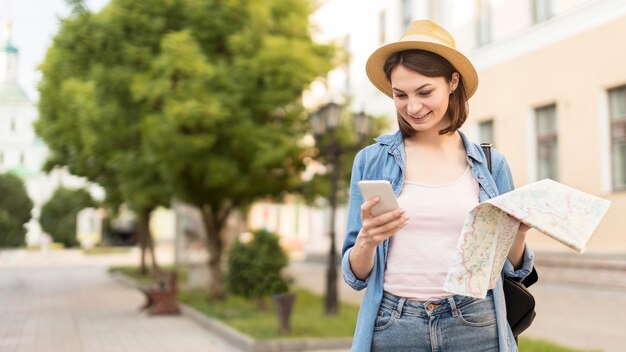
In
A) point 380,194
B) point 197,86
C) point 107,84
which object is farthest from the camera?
point 107,84

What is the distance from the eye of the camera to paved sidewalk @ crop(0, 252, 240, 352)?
31.0 ft

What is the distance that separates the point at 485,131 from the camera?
1845 centimetres

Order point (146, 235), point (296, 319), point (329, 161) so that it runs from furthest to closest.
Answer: point (146, 235), point (329, 161), point (296, 319)

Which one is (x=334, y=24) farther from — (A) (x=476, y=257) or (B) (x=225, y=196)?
(A) (x=476, y=257)

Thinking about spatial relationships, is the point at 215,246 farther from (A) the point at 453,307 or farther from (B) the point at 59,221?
(A) the point at 453,307

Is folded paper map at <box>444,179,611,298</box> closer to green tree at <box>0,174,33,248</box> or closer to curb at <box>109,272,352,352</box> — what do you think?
green tree at <box>0,174,33,248</box>

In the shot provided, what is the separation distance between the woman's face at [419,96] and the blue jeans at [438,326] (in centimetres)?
60

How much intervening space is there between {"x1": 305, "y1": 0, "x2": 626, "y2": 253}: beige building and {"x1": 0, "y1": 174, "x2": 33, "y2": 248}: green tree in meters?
6.71

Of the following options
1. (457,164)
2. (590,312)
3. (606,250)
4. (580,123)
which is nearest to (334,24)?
(580,123)

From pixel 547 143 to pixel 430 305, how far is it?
14684 millimetres

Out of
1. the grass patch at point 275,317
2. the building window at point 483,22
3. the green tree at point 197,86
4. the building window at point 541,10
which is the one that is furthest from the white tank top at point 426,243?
the building window at point 483,22

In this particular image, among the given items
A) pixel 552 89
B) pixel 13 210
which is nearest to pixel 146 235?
pixel 552 89

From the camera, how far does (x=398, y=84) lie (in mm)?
2330

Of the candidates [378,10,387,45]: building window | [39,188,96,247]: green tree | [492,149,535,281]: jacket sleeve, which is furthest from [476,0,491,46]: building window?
[492,149,535,281]: jacket sleeve
